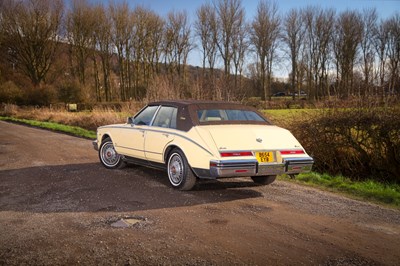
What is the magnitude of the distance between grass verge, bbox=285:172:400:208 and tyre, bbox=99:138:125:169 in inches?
153

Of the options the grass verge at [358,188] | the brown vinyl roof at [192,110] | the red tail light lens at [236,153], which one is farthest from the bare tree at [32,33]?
the red tail light lens at [236,153]

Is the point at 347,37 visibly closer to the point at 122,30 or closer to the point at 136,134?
the point at 122,30

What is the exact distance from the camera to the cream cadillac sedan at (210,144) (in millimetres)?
5887

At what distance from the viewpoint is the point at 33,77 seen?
47.3m

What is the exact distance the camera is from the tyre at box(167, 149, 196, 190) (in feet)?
20.7

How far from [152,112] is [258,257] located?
4.61 meters

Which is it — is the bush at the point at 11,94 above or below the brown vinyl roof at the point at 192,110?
above

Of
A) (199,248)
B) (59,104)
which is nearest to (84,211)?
(199,248)

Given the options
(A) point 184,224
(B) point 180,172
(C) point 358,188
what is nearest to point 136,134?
(B) point 180,172

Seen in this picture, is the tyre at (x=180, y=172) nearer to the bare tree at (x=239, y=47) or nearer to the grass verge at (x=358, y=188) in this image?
the grass verge at (x=358, y=188)

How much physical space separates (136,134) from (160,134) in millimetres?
923

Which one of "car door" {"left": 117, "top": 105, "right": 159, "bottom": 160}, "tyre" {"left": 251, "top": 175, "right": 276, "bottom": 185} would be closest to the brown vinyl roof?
"car door" {"left": 117, "top": 105, "right": 159, "bottom": 160}

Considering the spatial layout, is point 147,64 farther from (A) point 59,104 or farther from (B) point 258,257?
(B) point 258,257

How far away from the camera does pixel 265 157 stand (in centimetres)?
602
